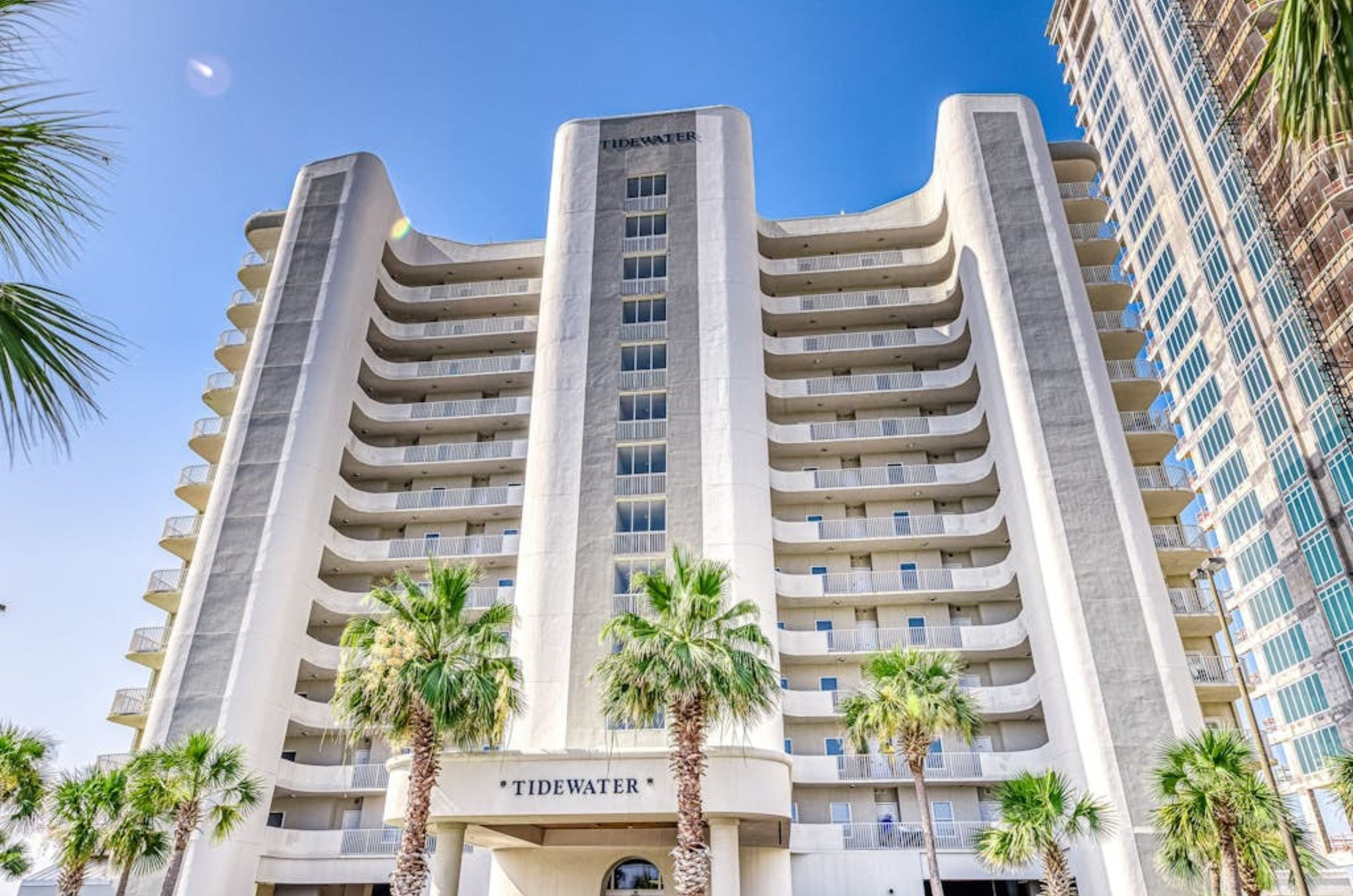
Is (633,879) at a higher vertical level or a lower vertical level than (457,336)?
lower

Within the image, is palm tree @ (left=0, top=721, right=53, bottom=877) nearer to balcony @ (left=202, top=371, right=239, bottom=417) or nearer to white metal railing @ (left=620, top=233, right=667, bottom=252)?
balcony @ (left=202, top=371, right=239, bottom=417)

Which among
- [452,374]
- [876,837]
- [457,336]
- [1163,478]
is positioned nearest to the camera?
[876,837]

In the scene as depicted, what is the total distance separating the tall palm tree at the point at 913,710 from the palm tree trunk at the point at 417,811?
45.2 ft

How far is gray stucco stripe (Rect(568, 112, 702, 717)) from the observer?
1508 inches

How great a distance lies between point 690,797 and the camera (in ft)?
74.5

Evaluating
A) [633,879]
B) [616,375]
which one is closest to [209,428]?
[616,375]

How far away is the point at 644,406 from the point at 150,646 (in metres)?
→ 27.7

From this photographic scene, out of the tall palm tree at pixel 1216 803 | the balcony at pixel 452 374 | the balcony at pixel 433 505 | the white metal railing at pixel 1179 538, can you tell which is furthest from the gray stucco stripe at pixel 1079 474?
the balcony at pixel 433 505

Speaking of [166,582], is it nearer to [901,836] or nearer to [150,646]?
[150,646]

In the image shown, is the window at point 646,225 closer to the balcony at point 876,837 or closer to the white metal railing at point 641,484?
the white metal railing at point 641,484

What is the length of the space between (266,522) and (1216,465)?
60.6 m

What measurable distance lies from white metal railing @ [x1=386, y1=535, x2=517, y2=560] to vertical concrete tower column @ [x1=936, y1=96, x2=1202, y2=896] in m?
25.5

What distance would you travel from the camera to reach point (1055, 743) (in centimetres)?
3650

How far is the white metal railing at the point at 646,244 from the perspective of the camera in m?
46.9
